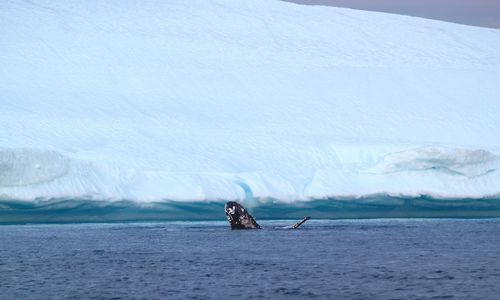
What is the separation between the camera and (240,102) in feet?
97.4

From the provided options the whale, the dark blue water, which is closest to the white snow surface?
the whale

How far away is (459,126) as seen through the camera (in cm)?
2920

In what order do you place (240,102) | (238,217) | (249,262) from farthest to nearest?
(240,102) → (238,217) → (249,262)

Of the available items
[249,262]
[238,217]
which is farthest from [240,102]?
[249,262]

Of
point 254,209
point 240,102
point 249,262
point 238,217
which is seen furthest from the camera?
point 240,102

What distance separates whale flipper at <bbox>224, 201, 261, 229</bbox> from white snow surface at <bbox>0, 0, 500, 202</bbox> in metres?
0.54

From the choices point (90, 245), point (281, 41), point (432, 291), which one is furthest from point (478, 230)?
point (281, 41)

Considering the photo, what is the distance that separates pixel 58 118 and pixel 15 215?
3506 mm

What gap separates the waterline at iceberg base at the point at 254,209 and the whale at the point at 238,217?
595mm

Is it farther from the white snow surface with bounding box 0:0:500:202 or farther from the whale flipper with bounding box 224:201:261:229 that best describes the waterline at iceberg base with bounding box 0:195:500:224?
the whale flipper with bounding box 224:201:261:229

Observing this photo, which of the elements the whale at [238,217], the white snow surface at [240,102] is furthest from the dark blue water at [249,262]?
the white snow surface at [240,102]

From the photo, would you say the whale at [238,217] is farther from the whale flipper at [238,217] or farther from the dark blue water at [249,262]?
the dark blue water at [249,262]

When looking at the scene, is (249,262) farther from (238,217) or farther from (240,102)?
(240,102)

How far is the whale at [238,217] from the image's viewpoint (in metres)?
22.5
